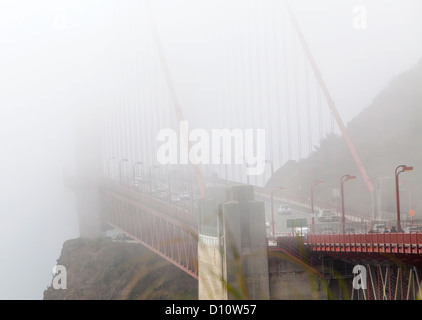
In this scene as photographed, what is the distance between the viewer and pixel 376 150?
62.0m

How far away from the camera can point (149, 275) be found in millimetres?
58406

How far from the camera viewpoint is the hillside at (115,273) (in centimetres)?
5425

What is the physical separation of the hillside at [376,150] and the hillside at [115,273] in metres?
11.7

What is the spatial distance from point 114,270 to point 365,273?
4382cm

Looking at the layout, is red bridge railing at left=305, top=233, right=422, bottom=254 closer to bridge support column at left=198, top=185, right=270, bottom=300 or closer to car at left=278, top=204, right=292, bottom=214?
bridge support column at left=198, top=185, right=270, bottom=300

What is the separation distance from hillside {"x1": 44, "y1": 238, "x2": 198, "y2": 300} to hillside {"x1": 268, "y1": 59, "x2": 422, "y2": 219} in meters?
11.7

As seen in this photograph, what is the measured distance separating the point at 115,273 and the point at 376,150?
2814 centimetres

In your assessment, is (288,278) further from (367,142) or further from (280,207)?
(367,142)

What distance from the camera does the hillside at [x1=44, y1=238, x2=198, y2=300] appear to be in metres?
54.2
